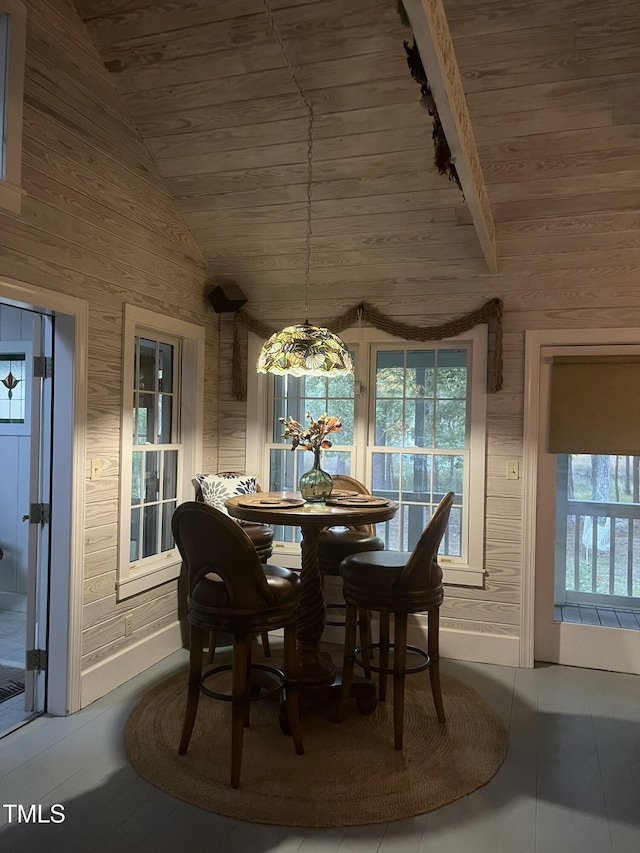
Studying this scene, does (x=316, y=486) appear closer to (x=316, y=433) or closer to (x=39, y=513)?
(x=316, y=433)

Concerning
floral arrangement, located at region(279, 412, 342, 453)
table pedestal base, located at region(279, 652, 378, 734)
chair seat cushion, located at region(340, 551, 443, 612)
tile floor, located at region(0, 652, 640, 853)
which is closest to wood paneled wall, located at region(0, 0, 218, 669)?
tile floor, located at region(0, 652, 640, 853)

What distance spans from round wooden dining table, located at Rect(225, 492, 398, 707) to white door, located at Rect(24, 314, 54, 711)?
0.90m

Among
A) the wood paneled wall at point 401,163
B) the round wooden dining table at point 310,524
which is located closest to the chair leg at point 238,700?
the round wooden dining table at point 310,524

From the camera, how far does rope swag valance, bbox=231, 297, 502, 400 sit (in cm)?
366

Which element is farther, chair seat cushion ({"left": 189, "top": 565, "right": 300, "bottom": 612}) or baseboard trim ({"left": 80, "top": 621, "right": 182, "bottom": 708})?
baseboard trim ({"left": 80, "top": 621, "right": 182, "bottom": 708})

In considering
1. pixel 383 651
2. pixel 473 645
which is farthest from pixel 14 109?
pixel 473 645

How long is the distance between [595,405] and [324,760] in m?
2.43

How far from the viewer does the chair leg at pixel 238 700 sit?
91.9 inches

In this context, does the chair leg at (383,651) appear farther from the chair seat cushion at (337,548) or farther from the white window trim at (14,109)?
the white window trim at (14,109)

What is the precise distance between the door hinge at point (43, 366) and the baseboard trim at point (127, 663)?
1.48 metres

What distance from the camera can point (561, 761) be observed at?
101 inches

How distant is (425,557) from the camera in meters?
2.66

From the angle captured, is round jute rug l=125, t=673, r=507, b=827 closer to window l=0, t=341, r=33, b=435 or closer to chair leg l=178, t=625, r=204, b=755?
chair leg l=178, t=625, r=204, b=755

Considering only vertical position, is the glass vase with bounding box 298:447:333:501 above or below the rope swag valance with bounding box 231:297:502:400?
below
